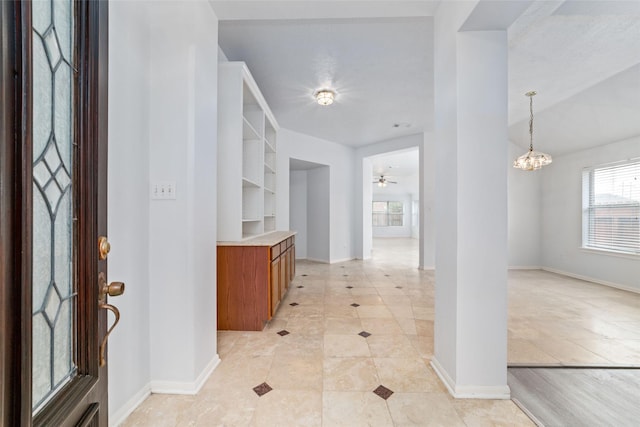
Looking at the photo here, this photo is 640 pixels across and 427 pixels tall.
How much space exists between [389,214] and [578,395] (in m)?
12.5

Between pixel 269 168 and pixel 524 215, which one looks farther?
pixel 524 215

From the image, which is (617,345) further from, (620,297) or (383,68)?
(383,68)

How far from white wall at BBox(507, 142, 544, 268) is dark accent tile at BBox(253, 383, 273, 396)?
5.82 metres

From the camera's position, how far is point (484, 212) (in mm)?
1670

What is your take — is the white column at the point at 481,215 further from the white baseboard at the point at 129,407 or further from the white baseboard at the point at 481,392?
the white baseboard at the point at 129,407

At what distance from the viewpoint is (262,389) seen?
172cm

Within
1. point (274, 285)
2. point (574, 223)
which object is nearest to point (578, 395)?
point (274, 285)

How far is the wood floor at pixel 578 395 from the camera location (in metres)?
1.52

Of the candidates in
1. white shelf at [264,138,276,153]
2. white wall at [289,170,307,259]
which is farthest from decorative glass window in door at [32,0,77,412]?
white wall at [289,170,307,259]

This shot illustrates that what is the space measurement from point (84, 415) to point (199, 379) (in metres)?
1.29

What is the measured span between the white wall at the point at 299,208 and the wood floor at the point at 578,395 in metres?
5.07

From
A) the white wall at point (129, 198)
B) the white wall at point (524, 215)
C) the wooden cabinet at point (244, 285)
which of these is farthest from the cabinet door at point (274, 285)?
the white wall at point (524, 215)

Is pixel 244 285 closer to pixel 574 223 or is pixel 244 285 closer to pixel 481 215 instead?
pixel 481 215

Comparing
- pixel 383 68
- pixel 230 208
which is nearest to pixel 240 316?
pixel 230 208
